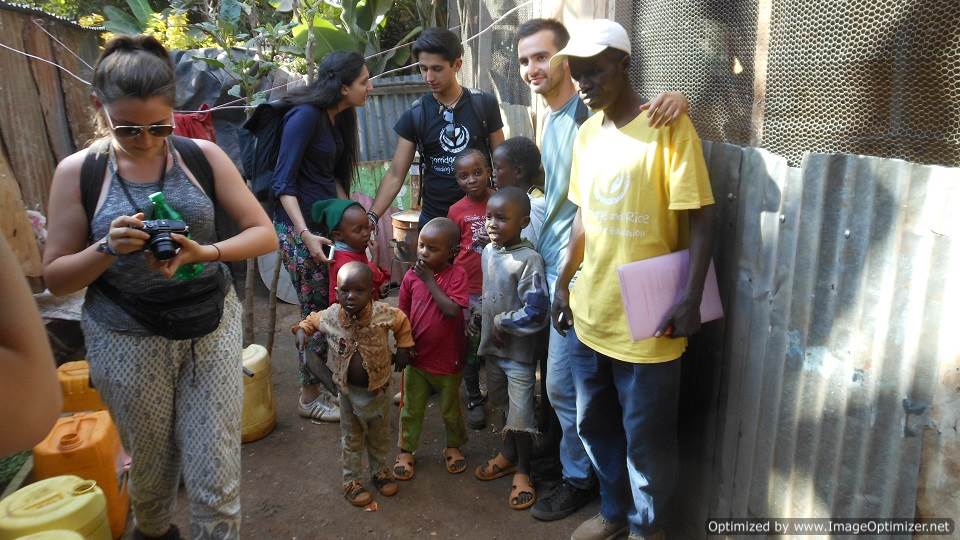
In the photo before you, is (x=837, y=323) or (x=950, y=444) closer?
(x=950, y=444)

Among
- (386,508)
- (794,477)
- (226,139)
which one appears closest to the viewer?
(794,477)

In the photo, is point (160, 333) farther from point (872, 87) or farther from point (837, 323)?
point (872, 87)

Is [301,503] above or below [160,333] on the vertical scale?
below

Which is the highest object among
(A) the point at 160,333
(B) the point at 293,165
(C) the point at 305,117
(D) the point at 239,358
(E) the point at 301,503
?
(C) the point at 305,117

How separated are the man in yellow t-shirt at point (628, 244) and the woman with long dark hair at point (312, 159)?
1.82 meters

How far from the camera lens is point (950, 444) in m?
1.85

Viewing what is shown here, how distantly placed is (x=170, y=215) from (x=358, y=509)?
192 cm

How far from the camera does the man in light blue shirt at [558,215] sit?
324 cm

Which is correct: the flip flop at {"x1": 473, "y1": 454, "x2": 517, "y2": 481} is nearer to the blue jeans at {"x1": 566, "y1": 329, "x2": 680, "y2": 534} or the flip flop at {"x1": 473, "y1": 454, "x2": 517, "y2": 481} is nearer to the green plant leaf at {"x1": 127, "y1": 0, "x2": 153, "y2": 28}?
the blue jeans at {"x1": 566, "y1": 329, "x2": 680, "y2": 534}

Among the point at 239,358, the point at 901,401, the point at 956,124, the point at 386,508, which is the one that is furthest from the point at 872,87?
the point at 386,508

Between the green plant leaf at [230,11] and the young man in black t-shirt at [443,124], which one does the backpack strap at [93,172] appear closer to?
the young man in black t-shirt at [443,124]

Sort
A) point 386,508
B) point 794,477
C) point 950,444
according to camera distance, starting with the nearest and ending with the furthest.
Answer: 1. point 950,444
2. point 794,477
3. point 386,508

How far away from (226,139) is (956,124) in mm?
6785

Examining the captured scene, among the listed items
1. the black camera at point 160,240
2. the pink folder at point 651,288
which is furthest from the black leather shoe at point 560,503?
the black camera at point 160,240
